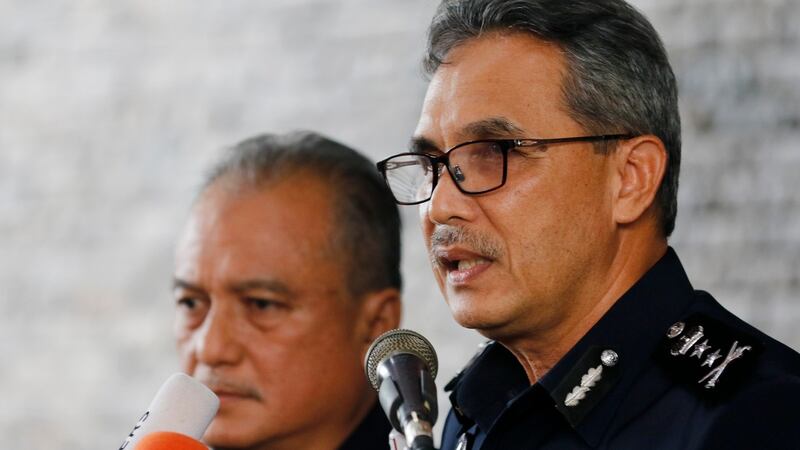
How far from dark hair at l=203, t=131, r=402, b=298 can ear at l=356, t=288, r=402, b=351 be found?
→ 23 mm

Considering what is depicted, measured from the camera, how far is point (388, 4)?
3785 millimetres

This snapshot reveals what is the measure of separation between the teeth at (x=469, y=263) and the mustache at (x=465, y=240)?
0.02 meters

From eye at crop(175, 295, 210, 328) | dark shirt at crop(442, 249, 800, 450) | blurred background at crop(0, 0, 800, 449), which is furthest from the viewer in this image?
blurred background at crop(0, 0, 800, 449)

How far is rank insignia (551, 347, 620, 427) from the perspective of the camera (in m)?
1.89

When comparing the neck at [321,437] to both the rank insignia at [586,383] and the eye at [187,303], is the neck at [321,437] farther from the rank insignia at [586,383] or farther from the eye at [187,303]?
the rank insignia at [586,383]

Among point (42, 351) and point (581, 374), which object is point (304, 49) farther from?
point (581, 374)

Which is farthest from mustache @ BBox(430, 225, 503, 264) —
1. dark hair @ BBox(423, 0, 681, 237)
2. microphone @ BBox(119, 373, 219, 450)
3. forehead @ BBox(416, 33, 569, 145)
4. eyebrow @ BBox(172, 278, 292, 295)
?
eyebrow @ BBox(172, 278, 292, 295)

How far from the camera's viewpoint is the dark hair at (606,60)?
6.57ft

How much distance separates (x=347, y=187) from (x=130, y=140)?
1416 mm

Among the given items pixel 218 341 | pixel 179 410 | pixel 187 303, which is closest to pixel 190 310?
pixel 187 303

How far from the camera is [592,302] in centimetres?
203

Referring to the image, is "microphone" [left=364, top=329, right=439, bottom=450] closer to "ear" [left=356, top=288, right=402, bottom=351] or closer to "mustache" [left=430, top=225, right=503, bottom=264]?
"mustache" [left=430, top=225, right=503, bottom=264]

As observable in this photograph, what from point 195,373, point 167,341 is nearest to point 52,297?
point 167,341

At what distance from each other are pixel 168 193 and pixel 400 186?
6.41 feet
